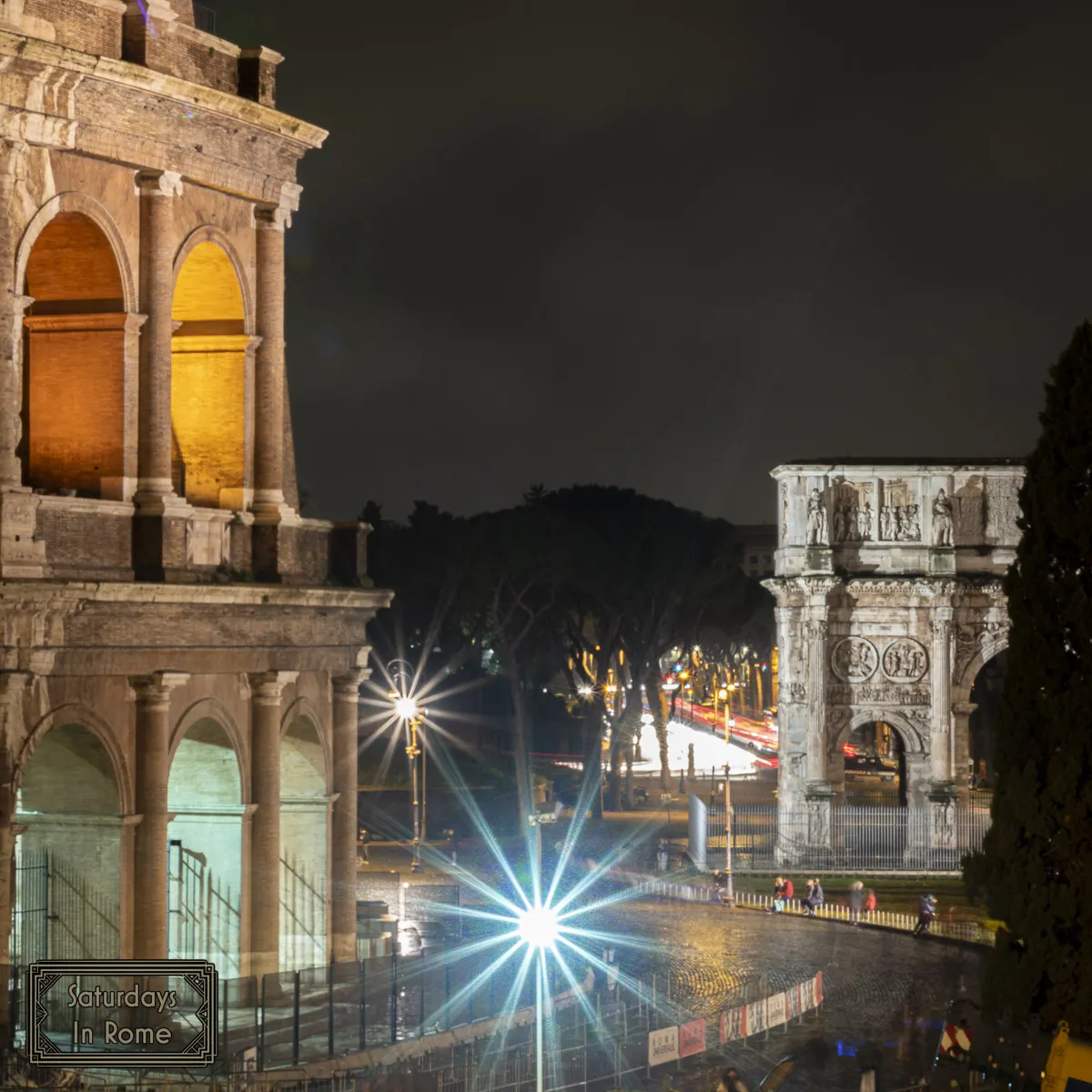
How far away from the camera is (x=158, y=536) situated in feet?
81.7

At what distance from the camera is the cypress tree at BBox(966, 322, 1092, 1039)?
842 inches

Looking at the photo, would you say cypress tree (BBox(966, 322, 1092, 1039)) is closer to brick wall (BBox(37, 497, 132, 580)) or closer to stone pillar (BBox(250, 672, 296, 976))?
stone pillar (BBox(250, 672, 296, 976))

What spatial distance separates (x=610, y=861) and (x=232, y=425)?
26.2 metres

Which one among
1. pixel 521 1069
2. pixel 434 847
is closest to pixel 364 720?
pixel 434 847

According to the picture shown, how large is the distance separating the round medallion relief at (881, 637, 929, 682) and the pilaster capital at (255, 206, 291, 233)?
2950cm

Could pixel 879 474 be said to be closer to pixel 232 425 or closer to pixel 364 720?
pixel 364 720

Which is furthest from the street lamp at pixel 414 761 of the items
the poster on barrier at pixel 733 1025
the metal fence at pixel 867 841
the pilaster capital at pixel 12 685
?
the pilaster capital at pixel 12 685

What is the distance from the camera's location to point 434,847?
53938 millimetres

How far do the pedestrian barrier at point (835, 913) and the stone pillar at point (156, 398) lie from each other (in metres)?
19.6

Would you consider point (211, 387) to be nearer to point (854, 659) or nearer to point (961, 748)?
point (854, 659)

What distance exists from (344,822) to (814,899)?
1825 cm

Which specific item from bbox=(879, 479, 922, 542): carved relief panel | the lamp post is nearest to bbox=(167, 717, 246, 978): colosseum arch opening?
the lamp post

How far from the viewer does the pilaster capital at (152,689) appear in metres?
24.7

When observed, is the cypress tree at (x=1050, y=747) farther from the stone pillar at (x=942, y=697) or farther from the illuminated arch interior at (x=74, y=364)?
the stone pillar at (x=942, y=697)
